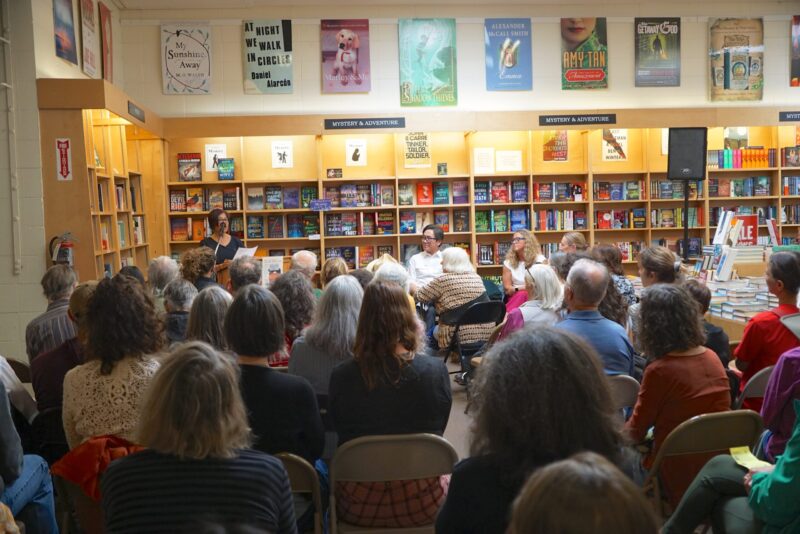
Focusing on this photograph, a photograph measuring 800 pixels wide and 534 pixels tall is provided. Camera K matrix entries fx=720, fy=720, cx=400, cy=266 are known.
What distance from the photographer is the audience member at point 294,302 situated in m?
Result: 4.00

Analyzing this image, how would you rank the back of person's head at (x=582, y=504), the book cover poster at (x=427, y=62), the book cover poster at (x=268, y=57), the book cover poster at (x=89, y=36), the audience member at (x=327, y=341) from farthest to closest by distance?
1. the book cover poster at (x=427, y=62)
2. the book cover poster at (x=268, y=57)
3. the book cover poster at (x=89, y=36)
4. the audience member at (x=327, y=341)
5. the back of person's head at (x=582, y=504)

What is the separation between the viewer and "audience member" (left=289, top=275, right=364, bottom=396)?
335 cm

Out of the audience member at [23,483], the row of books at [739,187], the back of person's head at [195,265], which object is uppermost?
the row of books at [739,187]

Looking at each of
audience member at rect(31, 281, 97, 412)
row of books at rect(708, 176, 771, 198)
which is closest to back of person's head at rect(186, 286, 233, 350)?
audience member at rect(31, 281, 97, 412)

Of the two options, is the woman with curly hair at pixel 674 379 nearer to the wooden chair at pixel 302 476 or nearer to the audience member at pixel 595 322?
the audience member at pixel 595 322

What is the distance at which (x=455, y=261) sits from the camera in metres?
6.45

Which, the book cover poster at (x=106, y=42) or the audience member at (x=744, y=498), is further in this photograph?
the book cover poster at (x=106, y=42)

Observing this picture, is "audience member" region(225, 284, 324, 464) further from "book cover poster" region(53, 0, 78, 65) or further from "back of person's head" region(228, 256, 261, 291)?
"book cover poster" region(53, 0, 78, 65)

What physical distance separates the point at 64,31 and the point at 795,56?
927 centimetres

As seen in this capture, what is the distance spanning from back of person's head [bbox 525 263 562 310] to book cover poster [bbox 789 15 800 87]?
7.35 metres

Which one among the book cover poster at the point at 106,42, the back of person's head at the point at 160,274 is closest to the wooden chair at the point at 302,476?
the back of person's head at the point at 160,274

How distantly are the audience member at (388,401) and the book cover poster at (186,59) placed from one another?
7326mm

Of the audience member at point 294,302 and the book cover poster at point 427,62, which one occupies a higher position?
the book cover poster at point 427,62

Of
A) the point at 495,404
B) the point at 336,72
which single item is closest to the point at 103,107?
the point at 336,72
